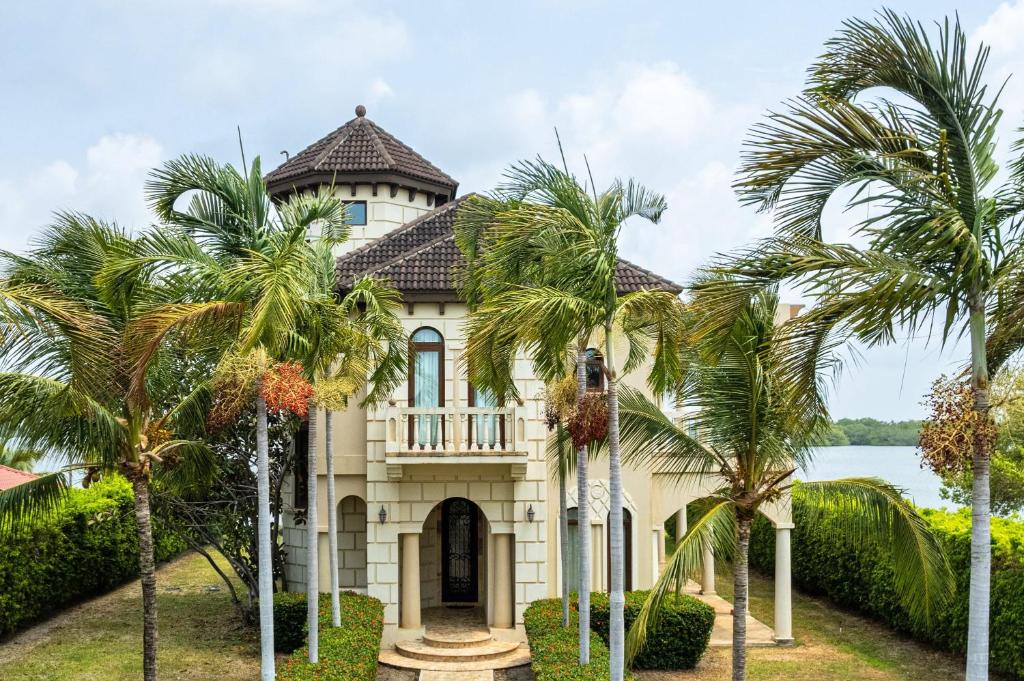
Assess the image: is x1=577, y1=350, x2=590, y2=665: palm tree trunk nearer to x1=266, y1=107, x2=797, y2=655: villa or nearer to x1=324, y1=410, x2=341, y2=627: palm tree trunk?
x1=266, y1=107, x2=797, y2=655: villa

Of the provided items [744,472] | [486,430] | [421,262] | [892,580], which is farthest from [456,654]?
[892,580]

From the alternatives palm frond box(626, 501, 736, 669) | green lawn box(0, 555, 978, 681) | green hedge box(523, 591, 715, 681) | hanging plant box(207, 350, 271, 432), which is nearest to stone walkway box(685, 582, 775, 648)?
green lawn box(0, 555, 978, 681)

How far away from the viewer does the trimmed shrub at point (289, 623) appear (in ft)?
62.6

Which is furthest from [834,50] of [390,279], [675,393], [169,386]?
[390,279]

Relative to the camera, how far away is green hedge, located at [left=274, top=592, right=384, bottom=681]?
14641mm

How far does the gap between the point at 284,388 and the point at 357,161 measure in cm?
1165

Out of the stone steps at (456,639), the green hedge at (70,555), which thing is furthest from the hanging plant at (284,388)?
the stone steps at (456,639)

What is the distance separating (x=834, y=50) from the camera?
31.1ft

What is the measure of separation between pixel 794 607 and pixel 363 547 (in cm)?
1078

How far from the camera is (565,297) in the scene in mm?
12281

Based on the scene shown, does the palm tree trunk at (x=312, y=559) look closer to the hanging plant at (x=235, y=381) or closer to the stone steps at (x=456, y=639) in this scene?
the hanging plant at (x=235, y=381)

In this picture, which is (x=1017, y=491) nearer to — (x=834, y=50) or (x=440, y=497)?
(x=440, y=497)

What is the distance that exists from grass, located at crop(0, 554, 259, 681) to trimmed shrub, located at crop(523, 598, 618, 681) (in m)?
5.08

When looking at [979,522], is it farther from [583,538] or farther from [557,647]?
[557,647]
